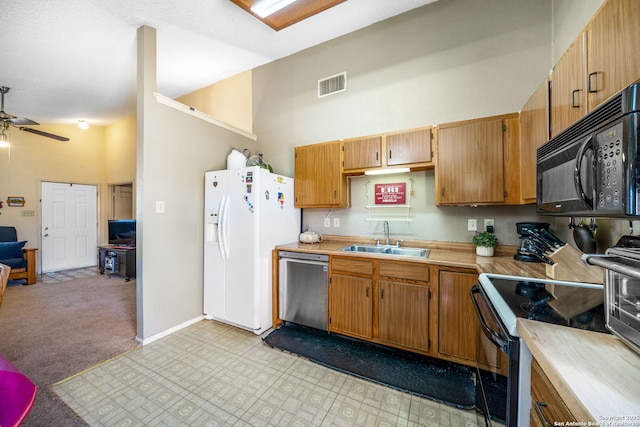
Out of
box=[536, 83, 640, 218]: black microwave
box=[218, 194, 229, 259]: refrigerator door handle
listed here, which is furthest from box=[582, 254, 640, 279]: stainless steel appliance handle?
box=[218, 194, 229, 259]: refrigerator door handle

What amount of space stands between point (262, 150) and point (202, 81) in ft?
5.62

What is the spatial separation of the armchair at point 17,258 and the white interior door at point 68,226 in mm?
705

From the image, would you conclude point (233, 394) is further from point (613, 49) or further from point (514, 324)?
point (613, 49)

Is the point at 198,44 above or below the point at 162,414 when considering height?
above

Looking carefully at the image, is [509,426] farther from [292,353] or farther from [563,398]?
[292,353]

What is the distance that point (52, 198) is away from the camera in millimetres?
5246

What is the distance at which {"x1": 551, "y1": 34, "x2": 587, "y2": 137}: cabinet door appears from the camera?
1.21 m

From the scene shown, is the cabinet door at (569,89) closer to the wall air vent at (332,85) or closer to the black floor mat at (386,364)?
the black floor mat at (386,364)

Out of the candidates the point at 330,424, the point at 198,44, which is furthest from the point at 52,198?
the point at 330,424

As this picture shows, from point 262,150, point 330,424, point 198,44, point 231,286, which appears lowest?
point 330,424

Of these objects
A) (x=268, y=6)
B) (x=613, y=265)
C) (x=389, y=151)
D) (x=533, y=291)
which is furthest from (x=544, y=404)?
(x=268, y=6)

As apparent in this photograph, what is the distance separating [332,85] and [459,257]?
2506 mm

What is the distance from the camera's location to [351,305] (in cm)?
235

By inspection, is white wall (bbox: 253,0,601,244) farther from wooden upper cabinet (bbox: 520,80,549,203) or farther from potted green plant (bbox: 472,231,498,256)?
wooden upper cabinet (bbox: 520,80,549,203)
